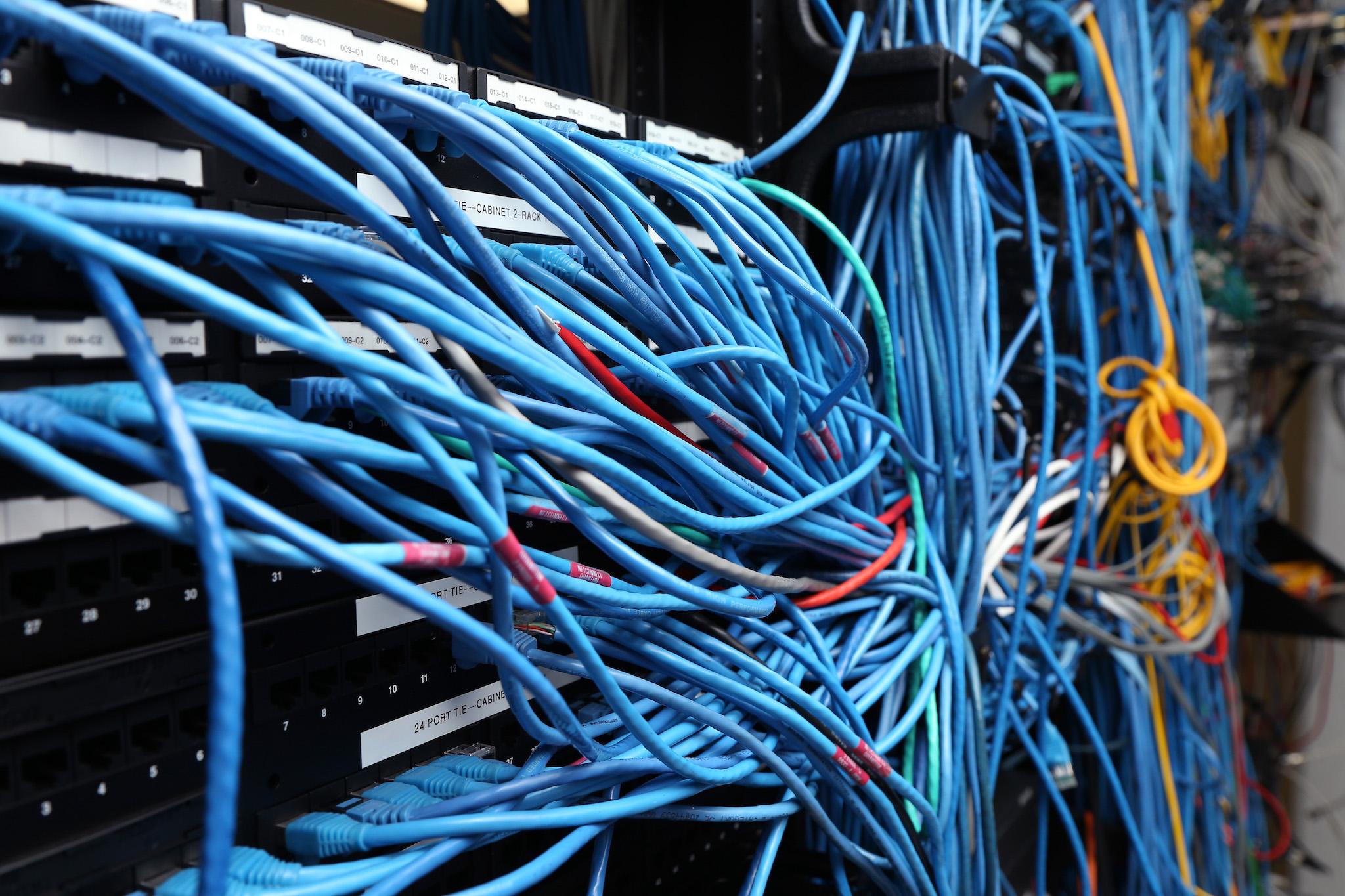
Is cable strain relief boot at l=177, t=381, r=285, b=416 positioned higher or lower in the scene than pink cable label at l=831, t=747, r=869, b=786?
higher

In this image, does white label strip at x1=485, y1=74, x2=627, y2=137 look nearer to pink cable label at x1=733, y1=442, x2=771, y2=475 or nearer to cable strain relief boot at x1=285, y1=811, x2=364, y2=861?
pink cable label at x1=733, y1=442, x2=771, y2=475

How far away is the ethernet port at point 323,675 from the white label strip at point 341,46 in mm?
285

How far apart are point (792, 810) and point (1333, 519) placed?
229 centimetres

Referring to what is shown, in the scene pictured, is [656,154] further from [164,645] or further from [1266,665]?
[1266,665]

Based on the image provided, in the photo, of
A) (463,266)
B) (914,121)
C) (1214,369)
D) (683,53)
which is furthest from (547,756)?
(1214,369)

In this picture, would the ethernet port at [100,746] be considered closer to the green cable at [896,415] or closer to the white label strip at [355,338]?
the white label strip at [355,338]

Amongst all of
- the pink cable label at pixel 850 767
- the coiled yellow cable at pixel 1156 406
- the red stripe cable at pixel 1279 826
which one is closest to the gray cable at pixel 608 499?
the pink cable label at pixel 850 767

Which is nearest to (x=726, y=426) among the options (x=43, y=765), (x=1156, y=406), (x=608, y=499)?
(x=608, y=499)

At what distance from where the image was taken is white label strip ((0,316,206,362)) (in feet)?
1.03

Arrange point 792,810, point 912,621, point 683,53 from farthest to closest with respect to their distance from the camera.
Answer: point 683,53 < point 912,621 < point 792,810

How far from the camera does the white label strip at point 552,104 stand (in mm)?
498

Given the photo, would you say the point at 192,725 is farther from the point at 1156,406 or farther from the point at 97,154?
the point at 1156,406

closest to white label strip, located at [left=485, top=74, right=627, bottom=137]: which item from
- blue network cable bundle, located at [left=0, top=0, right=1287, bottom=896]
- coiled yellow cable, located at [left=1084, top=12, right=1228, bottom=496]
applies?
blue network cable bundle, located at [left=0, top=0, right=1287, bottom=896]

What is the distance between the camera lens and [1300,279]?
2055 millimetres
